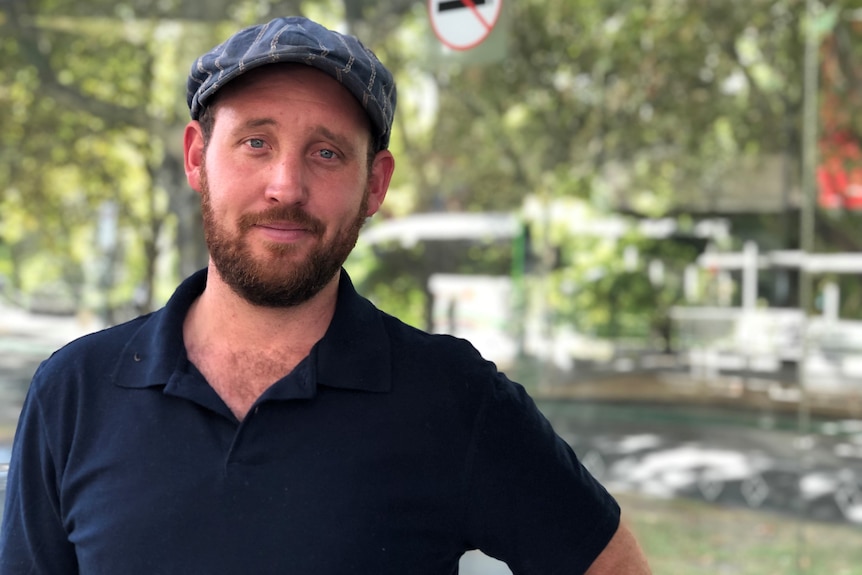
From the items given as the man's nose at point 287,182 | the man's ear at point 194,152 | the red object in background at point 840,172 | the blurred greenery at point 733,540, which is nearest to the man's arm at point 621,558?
the man's nose at point 287,182

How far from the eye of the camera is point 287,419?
3.93ft

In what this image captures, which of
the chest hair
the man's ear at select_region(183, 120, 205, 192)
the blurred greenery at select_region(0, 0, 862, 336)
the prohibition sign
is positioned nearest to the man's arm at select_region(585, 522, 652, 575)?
the chest hair

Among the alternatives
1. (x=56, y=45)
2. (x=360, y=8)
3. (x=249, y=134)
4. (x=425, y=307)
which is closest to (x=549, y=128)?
(x=425, y=307)

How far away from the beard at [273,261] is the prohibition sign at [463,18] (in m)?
1.78

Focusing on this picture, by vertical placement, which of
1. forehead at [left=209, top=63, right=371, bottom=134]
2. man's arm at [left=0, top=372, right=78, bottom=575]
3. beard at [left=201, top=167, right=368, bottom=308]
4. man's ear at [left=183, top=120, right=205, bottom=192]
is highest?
forehead at [left=209, top=63, right=371, bottom=134]

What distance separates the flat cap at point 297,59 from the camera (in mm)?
1202

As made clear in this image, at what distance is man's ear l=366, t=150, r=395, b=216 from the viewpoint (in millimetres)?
1349

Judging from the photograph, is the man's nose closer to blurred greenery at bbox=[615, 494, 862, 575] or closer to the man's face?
the man's face

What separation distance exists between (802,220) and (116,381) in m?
6.59

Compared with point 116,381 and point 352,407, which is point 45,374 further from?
point 352,407

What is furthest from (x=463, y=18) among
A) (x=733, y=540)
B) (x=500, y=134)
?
(x=733, y=540)

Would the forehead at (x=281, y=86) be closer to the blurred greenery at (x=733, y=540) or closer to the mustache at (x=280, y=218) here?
the mustache at (x=280, y=218)

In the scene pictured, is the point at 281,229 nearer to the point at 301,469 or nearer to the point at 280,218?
the point at 280,218

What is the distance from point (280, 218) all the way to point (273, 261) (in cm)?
5
